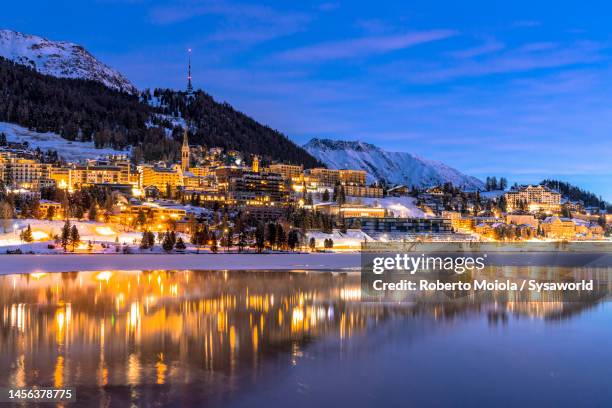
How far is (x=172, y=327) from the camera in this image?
85.0 feet

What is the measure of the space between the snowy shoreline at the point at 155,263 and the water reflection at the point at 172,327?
44.0 feet

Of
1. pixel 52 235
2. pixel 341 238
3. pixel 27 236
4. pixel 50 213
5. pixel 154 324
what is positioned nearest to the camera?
pixel 154 324

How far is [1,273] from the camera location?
50.4 m

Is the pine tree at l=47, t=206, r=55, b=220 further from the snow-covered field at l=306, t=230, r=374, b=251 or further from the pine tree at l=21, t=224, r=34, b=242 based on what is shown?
the snow-covered field at l=306, t=230, r=374, b=251

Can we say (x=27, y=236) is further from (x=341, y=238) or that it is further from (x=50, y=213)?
(x=341, y=238)

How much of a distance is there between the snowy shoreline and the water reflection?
13409 millimetres

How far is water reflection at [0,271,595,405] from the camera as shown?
697 inches

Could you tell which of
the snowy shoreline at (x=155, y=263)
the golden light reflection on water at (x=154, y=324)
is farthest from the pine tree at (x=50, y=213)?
the golden light reflection on water at (x=154, y=324)

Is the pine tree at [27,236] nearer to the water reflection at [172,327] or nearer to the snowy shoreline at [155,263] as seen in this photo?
the snowy shoreline at [155,263]

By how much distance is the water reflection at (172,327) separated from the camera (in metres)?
17.7

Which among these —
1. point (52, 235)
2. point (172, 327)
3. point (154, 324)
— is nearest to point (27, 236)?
point (52, 235)

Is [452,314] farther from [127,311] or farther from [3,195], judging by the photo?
[3,195]

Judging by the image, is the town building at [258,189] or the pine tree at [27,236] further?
the town building at [258,189]

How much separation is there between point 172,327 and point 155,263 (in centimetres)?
4037
